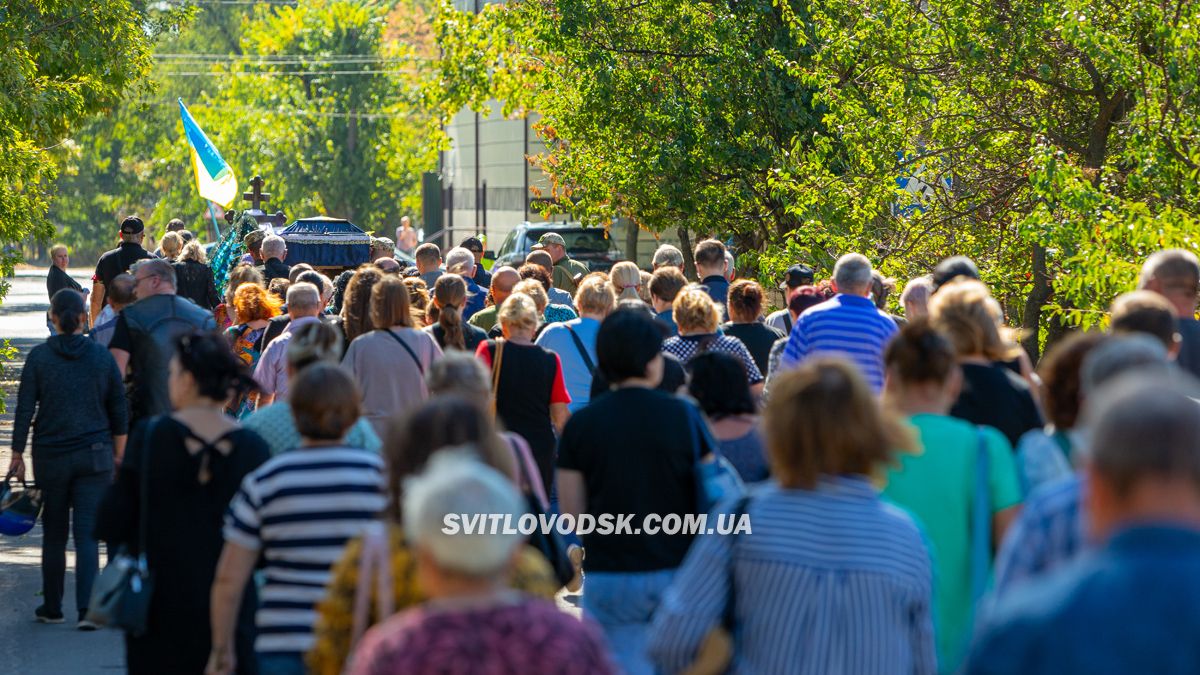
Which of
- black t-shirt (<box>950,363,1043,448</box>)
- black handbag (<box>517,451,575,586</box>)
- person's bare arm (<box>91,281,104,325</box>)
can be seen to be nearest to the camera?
black handbag (<box>517,451,575,586</box>)

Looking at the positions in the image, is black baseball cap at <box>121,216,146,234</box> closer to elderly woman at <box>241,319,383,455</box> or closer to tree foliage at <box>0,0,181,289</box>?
tree foliage at <box>0,0,181,289</box>

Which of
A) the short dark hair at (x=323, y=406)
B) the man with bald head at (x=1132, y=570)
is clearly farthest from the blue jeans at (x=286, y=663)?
the man with bald head at (x=1132, y=570)

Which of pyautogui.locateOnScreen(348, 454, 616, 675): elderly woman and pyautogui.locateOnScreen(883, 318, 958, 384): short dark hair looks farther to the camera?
pyautogui.locateOnScreen(883, 318, 958, 384): short dark hair

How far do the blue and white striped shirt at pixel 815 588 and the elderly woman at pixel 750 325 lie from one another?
17.5 ft

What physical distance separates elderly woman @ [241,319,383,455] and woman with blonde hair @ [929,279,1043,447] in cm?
203

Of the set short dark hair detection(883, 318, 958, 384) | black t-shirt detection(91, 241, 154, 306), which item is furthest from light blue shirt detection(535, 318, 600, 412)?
black t-shirt detection(91, 241, 154, 306)

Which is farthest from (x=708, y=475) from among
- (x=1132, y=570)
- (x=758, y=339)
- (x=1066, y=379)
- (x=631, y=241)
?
(x=631, y=241)

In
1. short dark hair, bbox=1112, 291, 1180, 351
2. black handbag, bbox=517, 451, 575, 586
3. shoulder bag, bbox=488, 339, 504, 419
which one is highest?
short dark hair, bbox=1112, 291, 1180, 351

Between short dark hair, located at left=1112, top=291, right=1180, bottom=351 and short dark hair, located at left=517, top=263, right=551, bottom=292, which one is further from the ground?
short dark hair, located at left=1112, top=291, right=1180, bottom=351

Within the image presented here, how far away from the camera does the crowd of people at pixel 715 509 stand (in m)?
2.94

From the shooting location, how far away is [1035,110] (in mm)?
14758

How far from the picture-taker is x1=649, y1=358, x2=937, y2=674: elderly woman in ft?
13.7

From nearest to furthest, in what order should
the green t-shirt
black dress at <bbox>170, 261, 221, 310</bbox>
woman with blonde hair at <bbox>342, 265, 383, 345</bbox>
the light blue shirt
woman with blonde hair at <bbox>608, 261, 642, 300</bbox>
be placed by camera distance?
the green t-shirt → woman with blonde hair at <bbox>342, 265, 383, 345</bbox> → the light blue shirt → woman with blonde hair at <bbox>608, 261, 642, 300</bbox> → black dress at <bbox>170, 261, 221, 310</bbox>

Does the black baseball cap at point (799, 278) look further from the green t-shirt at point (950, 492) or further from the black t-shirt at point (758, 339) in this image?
the green t-shirt at point (950, 492)
